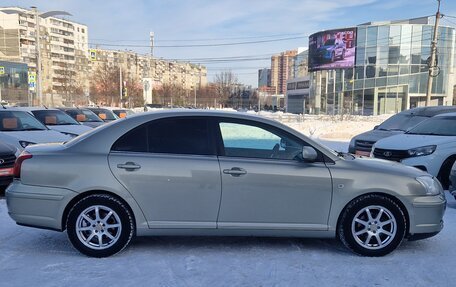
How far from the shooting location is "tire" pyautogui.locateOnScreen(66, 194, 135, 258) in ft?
13.9

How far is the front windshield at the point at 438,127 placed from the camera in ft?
26.6

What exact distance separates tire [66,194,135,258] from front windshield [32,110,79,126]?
8185mm

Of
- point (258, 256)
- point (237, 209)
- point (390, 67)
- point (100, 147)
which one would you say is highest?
point (390, 67)

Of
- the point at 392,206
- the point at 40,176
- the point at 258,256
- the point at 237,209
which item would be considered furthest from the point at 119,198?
the point at 392,206

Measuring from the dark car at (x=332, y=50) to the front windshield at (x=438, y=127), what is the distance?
1717 inches

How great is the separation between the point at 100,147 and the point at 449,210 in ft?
17.5

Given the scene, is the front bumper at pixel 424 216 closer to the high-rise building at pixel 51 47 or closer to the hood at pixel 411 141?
the hood at pixel 411 141

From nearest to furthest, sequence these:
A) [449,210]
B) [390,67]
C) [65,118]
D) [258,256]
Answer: [258,256] → [449,210] → [65,118] → [390,67]

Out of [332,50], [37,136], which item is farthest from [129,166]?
[332,50]

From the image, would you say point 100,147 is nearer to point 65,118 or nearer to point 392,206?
point 392,206

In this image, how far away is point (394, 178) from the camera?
4371 mm

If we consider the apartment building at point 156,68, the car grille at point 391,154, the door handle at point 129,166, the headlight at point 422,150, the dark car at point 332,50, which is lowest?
the car grille at point 391,154

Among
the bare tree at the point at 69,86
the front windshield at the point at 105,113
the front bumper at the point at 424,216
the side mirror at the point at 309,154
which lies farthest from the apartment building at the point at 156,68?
the front bumper at the point at 424,216

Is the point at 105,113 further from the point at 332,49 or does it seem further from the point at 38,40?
the point at 332,49
